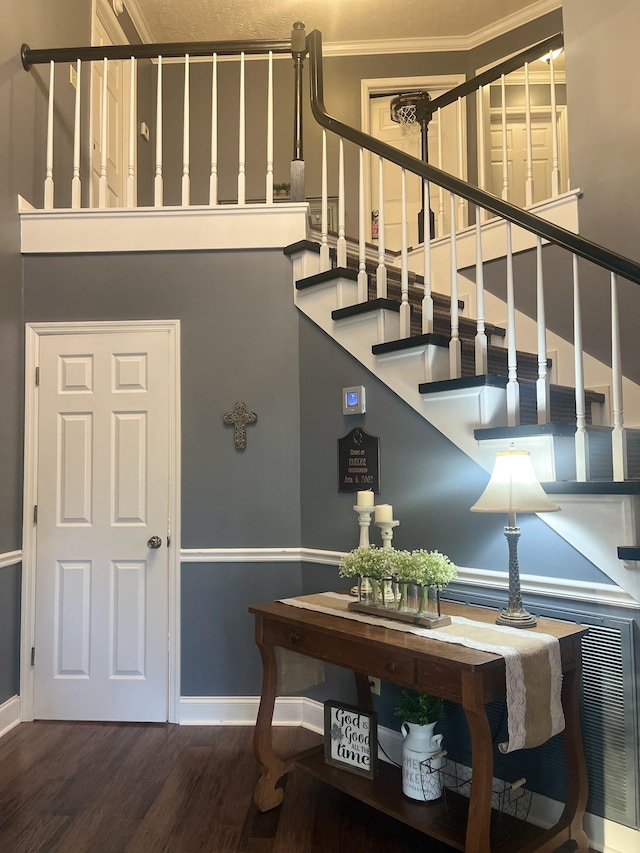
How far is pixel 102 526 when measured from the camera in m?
3.27

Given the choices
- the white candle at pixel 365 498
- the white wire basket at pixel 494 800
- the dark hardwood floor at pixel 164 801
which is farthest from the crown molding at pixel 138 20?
the white wire basket at pixel 494 800

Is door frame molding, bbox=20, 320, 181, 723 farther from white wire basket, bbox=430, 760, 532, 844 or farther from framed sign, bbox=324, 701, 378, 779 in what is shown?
white wire basket, bbox=430, 760, 532, 844

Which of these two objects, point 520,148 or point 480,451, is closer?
point 480,451

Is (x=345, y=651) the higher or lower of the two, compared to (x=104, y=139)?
lower

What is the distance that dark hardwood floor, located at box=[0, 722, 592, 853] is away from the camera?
2186 millimetres

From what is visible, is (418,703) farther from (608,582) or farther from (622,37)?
(622,37)

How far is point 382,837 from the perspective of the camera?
7.30ft

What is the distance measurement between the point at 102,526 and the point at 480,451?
2.00m

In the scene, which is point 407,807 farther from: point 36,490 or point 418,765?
point 36,490

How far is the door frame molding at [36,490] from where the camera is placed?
10.5 ft

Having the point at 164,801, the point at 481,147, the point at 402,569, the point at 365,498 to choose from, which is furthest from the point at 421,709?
the point at 481,147

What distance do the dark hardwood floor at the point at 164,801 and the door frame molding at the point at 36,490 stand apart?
10.3 inches

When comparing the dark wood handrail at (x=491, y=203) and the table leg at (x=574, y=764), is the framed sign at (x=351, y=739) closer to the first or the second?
the table leg at (x=574, y=764)

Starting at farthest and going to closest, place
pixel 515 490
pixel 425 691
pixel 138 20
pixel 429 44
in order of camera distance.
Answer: pixel 429 44
pixel 138 20
pixel 515 490
pixel 425 691
